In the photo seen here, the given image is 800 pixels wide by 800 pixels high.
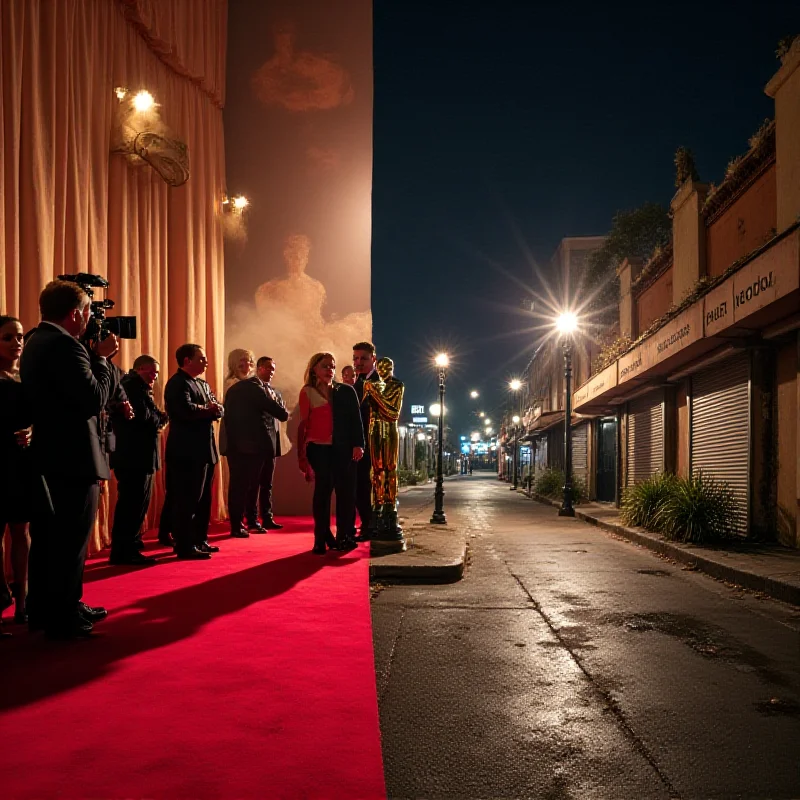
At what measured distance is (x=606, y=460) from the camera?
21.1 metres

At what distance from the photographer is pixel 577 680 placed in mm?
3496

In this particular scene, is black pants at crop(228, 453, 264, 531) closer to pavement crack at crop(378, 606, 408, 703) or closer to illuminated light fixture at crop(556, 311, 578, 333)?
pavement crack at crop(378, 606, 408, 703)

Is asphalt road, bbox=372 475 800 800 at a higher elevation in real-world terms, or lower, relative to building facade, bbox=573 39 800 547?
lower

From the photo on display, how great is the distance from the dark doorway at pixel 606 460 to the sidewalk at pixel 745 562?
9805 mm

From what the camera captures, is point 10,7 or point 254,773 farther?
point 10,7

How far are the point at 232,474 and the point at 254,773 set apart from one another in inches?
222

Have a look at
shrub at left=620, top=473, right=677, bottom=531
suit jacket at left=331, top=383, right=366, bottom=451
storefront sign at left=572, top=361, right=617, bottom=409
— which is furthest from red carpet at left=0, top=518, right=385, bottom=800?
storefront sign at left=572, top=361, right=617, bottom=409

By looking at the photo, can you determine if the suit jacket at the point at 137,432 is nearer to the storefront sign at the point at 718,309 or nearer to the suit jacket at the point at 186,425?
the suit jacket at the point at 186,425

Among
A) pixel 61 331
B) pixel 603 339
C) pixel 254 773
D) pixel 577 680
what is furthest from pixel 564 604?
pixel 603 339

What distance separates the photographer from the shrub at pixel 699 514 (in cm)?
938

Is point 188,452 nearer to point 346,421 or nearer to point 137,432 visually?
point 137,432

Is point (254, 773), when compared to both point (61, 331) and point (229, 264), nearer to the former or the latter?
point (61, 331)

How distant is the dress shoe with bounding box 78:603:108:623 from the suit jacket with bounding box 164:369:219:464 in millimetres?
2062

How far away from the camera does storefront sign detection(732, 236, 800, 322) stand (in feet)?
24.5
